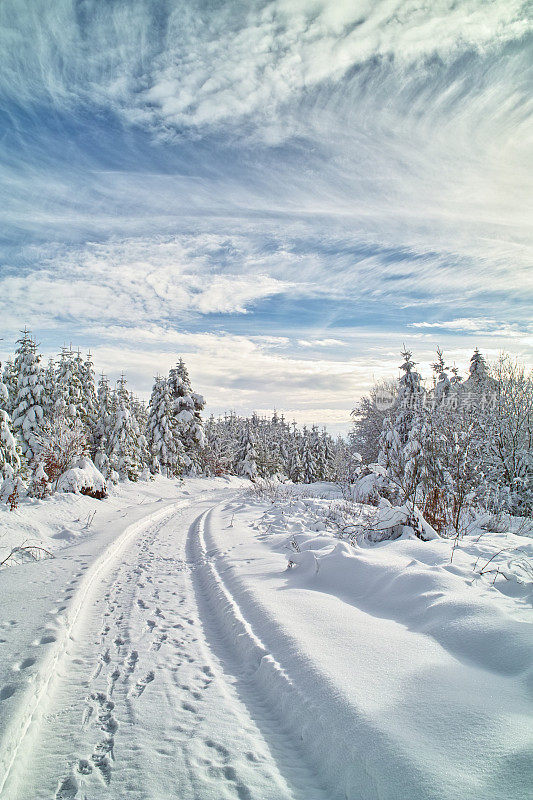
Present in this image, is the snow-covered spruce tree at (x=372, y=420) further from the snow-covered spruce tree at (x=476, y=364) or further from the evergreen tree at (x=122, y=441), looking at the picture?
the evergreen tree at (x=122, y=441)

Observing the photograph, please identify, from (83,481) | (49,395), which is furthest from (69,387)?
(83,481)

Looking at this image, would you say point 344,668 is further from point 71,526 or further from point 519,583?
point 71,526

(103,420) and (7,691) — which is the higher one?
(103,420)

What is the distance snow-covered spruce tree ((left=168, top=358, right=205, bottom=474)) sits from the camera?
126 ft

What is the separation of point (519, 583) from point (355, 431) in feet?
105

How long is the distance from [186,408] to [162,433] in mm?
3730

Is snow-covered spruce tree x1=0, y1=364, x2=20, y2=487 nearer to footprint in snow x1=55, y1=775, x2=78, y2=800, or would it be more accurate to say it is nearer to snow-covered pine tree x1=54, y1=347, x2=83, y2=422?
snow-covered pine tree x1=54, y1=347, x2=83, y2=422

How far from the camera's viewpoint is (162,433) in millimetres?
36312

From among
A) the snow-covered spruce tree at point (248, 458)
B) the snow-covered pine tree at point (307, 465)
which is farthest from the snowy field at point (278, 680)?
the snow-covered pine tree at point (307, 465)

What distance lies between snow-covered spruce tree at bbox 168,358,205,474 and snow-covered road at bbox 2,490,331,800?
3344 centimetres

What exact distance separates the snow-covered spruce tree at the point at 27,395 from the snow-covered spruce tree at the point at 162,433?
439 inches

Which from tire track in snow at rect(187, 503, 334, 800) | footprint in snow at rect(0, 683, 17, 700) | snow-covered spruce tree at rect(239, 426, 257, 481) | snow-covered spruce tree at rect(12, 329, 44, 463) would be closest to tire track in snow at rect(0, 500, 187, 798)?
footprint in snow at rect(0, 683, 17, 700)

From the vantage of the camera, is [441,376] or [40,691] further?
[441,376]

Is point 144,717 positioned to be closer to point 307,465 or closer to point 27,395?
point 27,395
